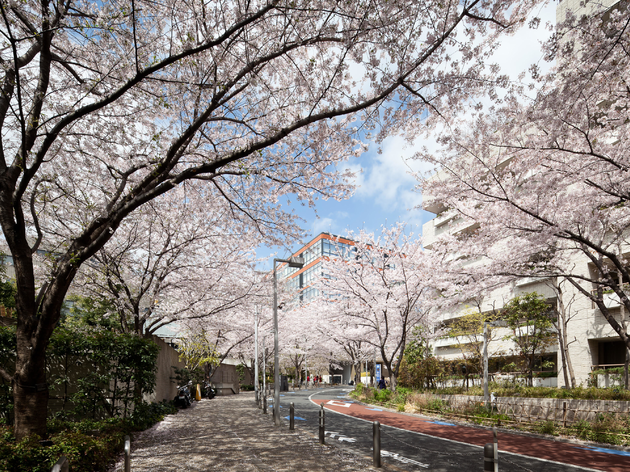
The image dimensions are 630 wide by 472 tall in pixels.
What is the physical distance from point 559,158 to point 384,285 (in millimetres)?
14525

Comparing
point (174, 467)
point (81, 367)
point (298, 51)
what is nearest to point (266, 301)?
point (81, 367)

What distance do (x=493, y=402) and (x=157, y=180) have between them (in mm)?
14968

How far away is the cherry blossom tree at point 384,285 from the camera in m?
21.4

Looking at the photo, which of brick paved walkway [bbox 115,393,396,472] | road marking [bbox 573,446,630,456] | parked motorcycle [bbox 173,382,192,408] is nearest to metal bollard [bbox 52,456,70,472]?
brick paved walkway [bbox 115,393,396,472]

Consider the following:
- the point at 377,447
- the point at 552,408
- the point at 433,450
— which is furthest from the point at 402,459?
the point at 552,408

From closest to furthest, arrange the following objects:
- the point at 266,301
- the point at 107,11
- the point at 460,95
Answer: the point at 107,11, the point at 460,95, the point at 266,301

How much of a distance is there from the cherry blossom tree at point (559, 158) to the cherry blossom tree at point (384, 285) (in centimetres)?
814

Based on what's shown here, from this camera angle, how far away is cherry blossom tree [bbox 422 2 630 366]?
6.39 m

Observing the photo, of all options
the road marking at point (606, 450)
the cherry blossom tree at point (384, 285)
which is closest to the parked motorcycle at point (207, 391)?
the cherry blossom tree at point (384, 285)

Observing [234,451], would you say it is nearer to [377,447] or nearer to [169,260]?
[377,447]

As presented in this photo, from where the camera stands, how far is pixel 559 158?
9.56m

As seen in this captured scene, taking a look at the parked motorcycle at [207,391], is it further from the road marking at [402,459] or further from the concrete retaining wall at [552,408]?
the road marking at [402,459]

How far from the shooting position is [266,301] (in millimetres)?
20594

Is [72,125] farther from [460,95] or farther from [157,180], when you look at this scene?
[460,95]
